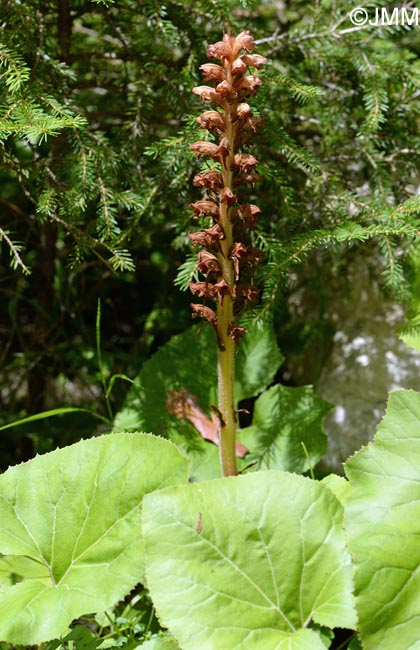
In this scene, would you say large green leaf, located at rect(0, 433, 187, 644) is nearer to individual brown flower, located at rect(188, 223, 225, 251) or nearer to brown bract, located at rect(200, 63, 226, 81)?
individual brown flower, located at rect(188, 223, 225, 251)

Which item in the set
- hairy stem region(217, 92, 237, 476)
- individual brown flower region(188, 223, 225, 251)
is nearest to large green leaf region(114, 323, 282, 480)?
hairy stem region(217, 92, 237, 476)

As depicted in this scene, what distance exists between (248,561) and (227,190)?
0.57 meters

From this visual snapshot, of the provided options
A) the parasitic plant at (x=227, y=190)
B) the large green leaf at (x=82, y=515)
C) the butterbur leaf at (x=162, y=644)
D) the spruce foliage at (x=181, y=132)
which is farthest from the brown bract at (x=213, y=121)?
the butterbur leaf at (x=162, y=644)

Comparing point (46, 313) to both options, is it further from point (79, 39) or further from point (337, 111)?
point (337, 111)

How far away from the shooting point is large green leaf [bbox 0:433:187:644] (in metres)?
1.10

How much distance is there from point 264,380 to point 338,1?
903 millimetres

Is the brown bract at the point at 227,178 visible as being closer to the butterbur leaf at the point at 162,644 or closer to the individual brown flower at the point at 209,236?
the individual brown flower at the point at 209,236

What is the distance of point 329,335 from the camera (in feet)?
6.57

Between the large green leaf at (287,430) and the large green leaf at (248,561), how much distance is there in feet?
1.48

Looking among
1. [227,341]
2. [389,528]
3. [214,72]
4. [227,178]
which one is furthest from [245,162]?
[389,528]

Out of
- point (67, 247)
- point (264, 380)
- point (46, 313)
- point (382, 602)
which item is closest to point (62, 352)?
point (46, 313)

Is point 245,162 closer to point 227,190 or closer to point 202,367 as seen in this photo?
point 227,190

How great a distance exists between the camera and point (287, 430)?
5.22 ft

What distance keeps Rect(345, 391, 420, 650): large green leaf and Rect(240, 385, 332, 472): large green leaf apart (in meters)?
0.37
